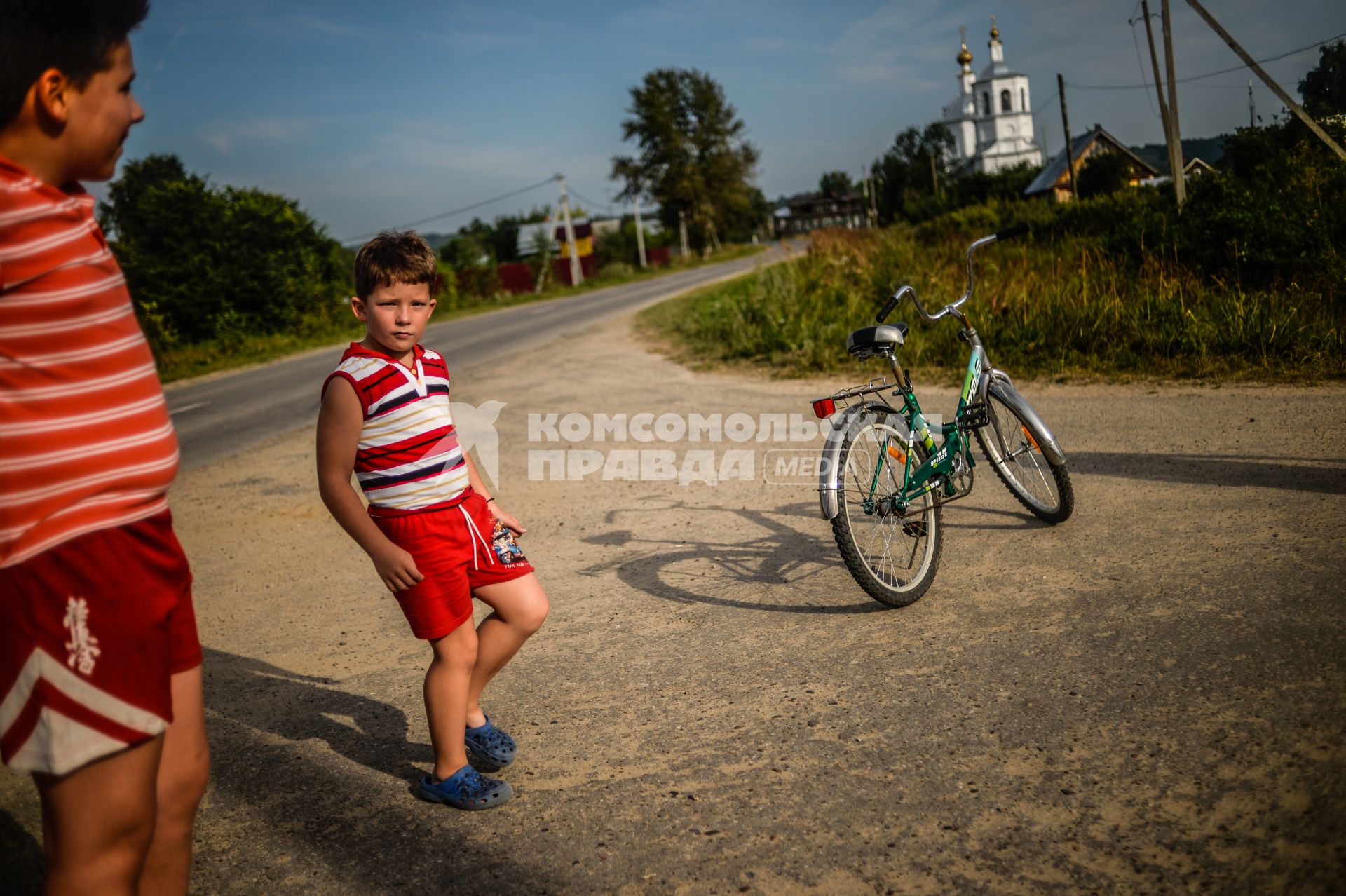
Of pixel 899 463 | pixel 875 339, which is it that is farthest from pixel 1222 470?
pixel 875 339

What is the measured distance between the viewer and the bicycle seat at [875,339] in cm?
374

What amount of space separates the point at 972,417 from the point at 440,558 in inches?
113

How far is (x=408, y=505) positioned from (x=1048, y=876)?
1888mm

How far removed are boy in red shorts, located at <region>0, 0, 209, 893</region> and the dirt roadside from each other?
43.4 inches

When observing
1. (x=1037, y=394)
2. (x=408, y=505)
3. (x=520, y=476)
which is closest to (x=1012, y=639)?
(x=408, y=505)

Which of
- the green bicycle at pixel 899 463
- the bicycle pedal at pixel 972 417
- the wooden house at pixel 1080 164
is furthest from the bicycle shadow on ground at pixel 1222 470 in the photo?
the wooden house at pixel 1080 164

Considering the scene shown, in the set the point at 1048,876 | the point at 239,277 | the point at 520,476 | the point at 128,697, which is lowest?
the point at 1048,876

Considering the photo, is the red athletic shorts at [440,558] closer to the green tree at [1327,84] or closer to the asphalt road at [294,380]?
the asphalt road at [294,380]

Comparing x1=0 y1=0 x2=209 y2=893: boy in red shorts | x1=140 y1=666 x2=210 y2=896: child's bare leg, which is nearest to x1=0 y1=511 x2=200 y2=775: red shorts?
x1=0 y1=0 x2=209 y2=893: boy in red shorts

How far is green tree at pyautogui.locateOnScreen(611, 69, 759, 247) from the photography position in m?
66.4

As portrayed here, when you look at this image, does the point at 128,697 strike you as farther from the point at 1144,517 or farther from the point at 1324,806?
the point at 1144,517

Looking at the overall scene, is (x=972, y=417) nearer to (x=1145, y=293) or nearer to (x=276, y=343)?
(x=1145, y=293)

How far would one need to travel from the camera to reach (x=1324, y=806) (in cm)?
216

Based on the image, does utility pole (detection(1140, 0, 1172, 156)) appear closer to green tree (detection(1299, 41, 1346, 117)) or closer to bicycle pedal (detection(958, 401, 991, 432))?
green tree (detection(1299, 41, 1346, 117))
